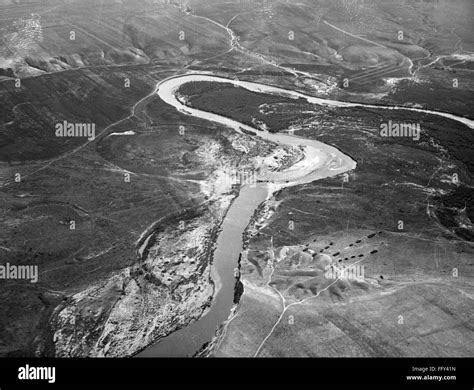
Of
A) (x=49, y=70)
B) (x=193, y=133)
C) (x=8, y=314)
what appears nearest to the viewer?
(x=8, y=314)

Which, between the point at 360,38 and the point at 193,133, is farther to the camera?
the point at 360,38

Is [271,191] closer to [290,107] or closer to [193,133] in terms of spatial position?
[193,133]

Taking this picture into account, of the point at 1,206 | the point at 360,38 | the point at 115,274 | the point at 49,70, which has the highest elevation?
the point at 360,38

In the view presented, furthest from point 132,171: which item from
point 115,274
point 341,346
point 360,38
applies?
point 360,38
